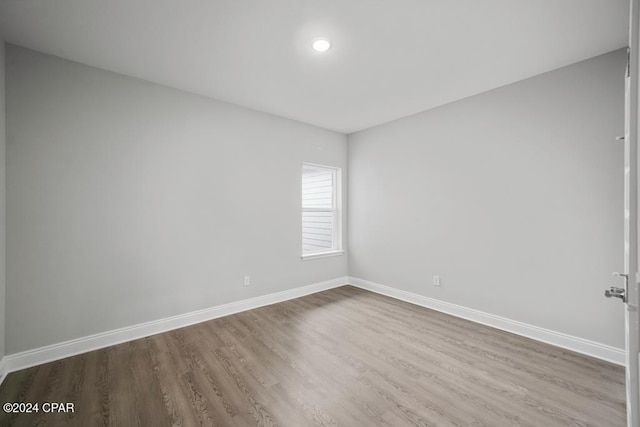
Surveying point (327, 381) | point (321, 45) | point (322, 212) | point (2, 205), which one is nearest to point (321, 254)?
point (322, 212)

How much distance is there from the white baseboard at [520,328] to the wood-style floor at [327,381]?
0.10 meters

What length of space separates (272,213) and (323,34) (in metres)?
2.33

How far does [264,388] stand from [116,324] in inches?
67.9

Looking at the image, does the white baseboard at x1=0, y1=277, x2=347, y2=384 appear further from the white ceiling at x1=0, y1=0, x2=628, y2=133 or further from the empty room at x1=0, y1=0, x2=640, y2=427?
the white ceiling at x1=0, y1=0, x2=628, y2=133

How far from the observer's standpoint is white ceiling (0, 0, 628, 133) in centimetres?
186

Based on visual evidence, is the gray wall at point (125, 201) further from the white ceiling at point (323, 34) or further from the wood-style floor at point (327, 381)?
the wood-style floor at point (327, 381)

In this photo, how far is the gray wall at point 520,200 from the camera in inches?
94.5

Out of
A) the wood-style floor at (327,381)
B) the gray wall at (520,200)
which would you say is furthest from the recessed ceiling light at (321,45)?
the wood-style floor at (327,381)

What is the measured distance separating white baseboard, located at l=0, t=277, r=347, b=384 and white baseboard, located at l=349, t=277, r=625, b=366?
1722 mm

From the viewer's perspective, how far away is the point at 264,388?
2.01 meters

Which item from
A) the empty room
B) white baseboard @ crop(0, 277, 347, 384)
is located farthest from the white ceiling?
white baseboard @ crop(0, 277, 347, 384)

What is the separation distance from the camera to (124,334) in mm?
2715

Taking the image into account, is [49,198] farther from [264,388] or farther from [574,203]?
[574,203]

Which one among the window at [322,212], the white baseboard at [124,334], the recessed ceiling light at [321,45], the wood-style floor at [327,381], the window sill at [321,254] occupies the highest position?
the recessed ceiling light at [321,45]
